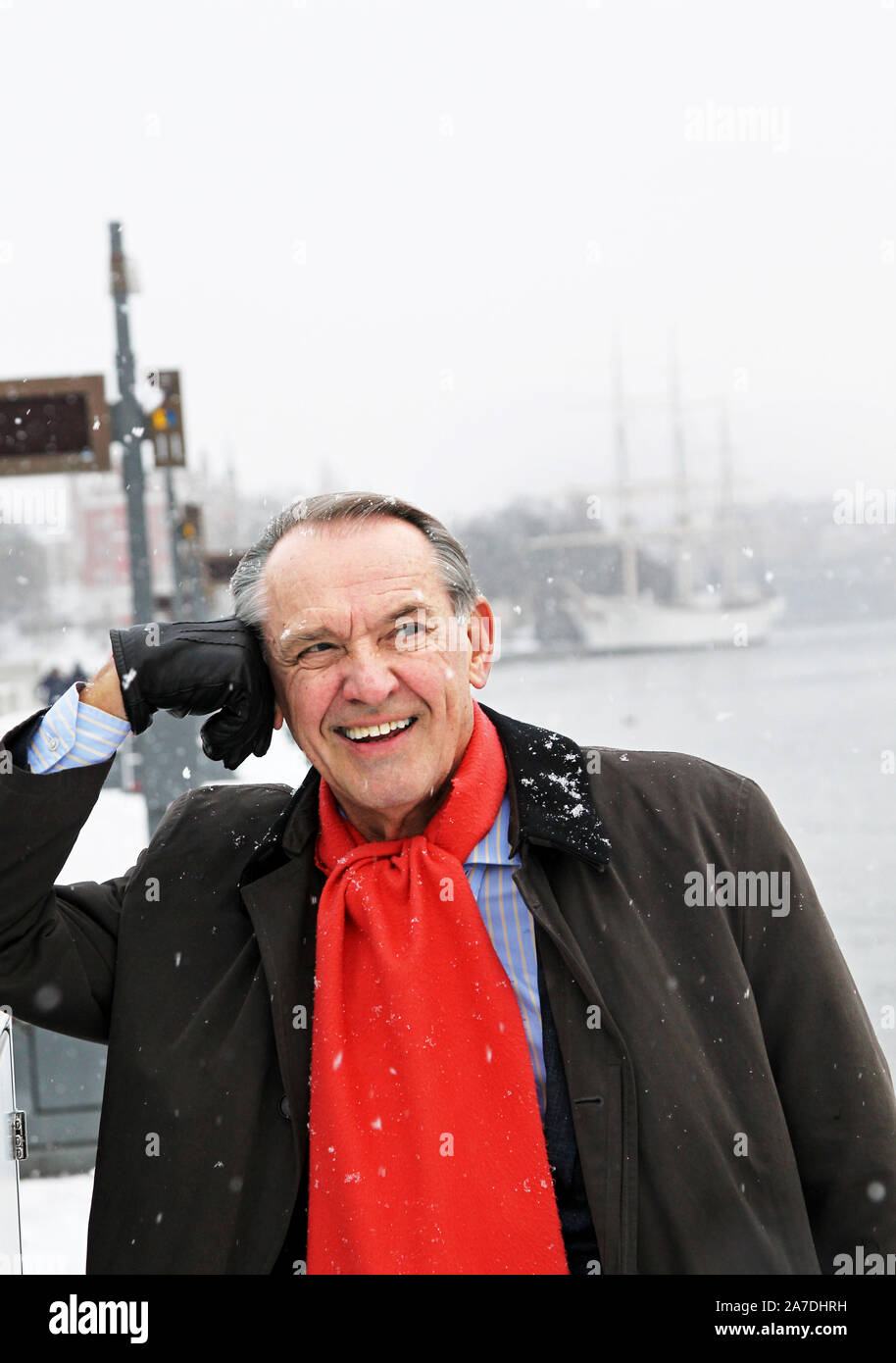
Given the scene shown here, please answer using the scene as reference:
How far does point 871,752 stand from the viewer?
1702 cm

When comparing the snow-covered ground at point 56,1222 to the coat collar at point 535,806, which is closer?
the coat collar at point 535,806

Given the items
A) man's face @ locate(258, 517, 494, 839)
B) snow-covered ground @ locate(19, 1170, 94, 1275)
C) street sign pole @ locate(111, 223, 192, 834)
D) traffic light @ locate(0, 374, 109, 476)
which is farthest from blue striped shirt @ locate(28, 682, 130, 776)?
traffic light @ locate(0, 374, 109, 476)

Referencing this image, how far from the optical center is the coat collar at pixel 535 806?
6.67 ft

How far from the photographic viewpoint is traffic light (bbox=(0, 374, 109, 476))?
15.5 ft

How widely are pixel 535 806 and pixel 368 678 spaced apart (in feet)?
1.16

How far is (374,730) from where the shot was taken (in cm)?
208

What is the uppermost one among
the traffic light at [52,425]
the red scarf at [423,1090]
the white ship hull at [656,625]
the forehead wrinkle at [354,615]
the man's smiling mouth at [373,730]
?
the traffic light at [52,425]

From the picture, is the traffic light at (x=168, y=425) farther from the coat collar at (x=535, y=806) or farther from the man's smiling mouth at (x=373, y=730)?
the man's smiling mouth at (x=373, y=730)

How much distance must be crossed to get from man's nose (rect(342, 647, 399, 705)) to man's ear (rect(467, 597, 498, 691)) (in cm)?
22

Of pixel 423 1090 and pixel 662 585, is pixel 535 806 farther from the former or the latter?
pixel 662 585

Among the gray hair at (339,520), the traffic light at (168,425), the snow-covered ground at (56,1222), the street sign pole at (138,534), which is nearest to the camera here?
the gray hair at (339,520)

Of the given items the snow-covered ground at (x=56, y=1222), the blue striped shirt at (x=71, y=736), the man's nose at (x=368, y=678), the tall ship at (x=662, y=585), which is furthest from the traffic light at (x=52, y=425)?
the tall ship at (x=662, y=585)

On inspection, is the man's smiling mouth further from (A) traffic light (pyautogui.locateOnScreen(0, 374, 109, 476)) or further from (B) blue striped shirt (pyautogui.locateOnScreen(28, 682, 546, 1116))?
(A) traffic light (pyautogui.locateOnScreen(0, 374, 109, 476))
